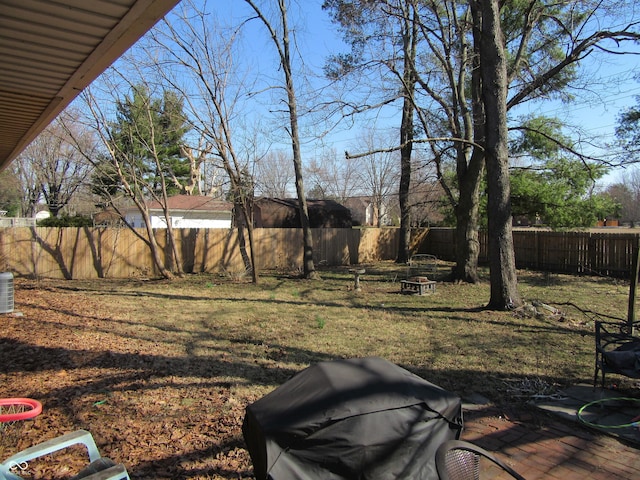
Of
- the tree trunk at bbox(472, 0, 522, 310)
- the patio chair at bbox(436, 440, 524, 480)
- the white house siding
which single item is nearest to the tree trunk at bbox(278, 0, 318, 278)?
the tree trunk at bbox(472, 0, 522, 310)

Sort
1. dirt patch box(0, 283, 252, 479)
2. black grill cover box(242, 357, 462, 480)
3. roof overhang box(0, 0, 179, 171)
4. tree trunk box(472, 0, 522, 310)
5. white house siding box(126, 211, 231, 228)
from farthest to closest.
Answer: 1. white house siding box(126, 211, 231, 228)
2. tree trunk box(472, 0, 522, 310)
3. dirt patch box(0, 283, 252, 479)
4. roof overhang box(0, 0, 179, 171)
5. black grill cover box(242, 357, 462, 480)

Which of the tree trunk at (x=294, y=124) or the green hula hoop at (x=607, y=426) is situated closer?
the green hula hoop at (x=607, y=426)

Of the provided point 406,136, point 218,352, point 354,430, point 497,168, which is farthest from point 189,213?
point 354,430

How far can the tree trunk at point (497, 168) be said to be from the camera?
8555mm

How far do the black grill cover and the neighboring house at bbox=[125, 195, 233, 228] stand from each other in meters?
24.2

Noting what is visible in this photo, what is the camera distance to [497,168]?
866 cm

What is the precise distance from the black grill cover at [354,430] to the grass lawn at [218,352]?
1.26m

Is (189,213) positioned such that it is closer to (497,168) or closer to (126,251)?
(126,251)

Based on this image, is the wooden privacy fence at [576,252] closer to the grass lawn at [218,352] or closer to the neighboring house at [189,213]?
the grass lawn at [218,352]

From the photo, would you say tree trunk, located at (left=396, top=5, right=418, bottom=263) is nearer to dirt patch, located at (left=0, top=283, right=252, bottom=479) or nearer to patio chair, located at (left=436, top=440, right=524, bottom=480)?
dirt patch, located at (left=0, top=283, right=252, bottom=479)

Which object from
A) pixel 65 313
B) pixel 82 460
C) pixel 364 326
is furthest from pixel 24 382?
pixel 364 326

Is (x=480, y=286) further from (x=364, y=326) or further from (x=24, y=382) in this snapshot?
(x=24, y=382)

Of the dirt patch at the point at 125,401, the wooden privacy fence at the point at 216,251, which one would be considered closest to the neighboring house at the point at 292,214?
the wooden privacy fence at the point at 216,251

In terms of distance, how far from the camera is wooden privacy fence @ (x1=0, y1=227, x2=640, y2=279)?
45.2ft
